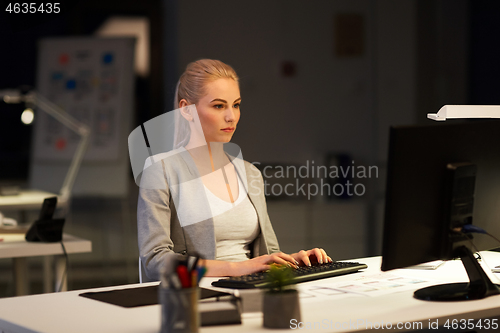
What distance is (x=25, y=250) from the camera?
7.99ft

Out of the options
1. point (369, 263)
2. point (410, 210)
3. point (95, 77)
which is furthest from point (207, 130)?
point (95, 77)

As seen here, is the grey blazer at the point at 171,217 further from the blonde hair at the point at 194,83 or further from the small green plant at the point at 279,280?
the small green plant at the point at 279,280

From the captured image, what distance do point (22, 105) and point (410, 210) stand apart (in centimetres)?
436

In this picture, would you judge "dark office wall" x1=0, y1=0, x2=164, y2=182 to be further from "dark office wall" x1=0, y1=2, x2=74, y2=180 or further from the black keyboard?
the black keyboard

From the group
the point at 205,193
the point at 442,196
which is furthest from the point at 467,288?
the point at 205,193

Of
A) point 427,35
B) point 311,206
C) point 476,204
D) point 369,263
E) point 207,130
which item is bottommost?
point 311,206

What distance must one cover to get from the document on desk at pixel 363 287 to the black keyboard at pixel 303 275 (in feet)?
0.10

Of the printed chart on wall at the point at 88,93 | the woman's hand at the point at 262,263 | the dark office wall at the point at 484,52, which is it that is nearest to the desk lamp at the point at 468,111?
the woman's hand at the point at 262,263

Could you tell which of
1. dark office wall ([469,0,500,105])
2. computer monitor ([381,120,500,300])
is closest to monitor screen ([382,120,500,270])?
computer monitor ([381,120,500,300])

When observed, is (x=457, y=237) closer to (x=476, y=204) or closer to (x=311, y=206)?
(x=476, y=204)

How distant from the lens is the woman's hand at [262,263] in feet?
5.18

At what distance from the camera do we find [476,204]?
4.65 ft

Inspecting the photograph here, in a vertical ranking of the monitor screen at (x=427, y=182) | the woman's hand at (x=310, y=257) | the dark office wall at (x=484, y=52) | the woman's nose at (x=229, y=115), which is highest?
the dark office wall at (x=484, y=52)

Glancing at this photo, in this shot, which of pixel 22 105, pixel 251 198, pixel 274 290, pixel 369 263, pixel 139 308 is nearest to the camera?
pixel 274 290
